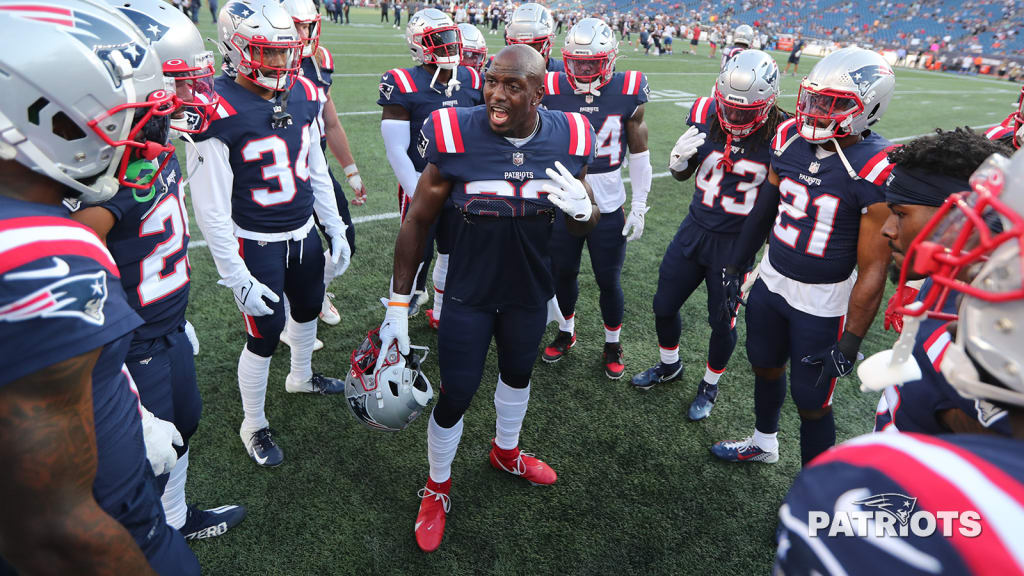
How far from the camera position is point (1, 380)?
1075 millimetres

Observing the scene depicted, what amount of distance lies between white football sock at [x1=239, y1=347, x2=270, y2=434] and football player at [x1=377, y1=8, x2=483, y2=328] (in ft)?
4.31

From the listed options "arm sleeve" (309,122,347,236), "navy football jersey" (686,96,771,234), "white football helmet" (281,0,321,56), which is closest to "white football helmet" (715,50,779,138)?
"navy football jersey" (686,96,771,234)

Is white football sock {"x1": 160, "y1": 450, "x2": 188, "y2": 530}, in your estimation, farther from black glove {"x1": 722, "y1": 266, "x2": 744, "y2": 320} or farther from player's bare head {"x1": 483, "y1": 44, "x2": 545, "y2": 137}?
black glove {"x1": 722, "y1": 266, "x2": 744, "y2": 320}

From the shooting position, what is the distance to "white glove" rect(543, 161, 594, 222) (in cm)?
250

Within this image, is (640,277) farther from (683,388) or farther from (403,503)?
(403,503)

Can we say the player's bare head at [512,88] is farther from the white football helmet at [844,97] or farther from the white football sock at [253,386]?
the white football sock at [253,386]

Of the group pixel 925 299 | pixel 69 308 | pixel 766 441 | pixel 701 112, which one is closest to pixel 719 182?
pixel 701 112

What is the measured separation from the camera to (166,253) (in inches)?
87.8

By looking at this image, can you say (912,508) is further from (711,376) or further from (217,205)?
(711,376)

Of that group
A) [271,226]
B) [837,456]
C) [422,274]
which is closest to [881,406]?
[837,456]

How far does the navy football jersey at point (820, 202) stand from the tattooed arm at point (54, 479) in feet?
9.43

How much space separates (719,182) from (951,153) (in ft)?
4.82

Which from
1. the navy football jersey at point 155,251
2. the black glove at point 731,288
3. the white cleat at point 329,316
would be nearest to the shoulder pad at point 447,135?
the navy football jersey at point 155,251

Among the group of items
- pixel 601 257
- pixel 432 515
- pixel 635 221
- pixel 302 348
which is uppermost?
pixel 635 221
